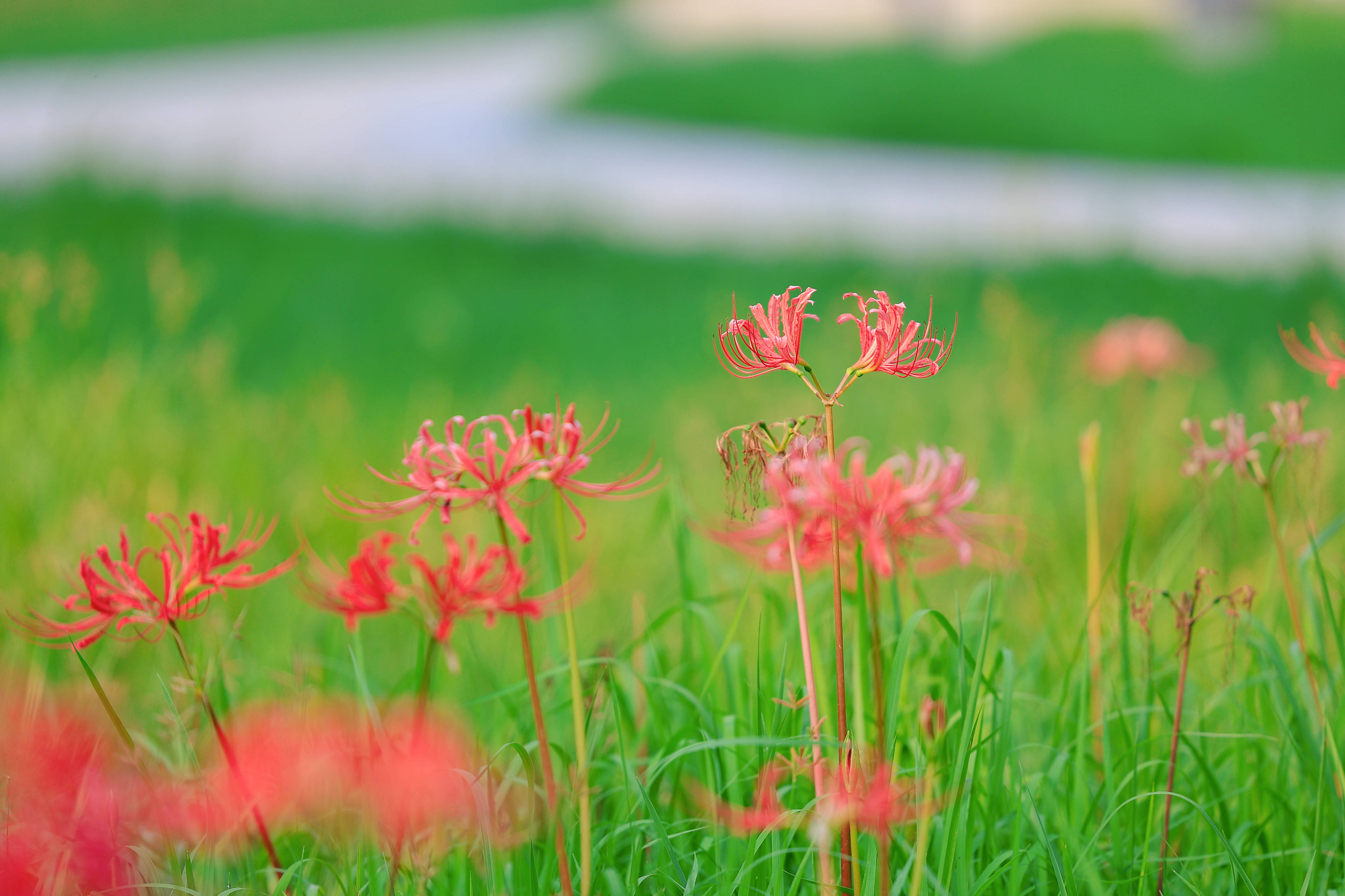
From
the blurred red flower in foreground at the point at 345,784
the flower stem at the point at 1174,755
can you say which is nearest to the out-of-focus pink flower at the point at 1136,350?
the flower stem at the point at 1174,755

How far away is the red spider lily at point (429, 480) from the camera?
0.93m

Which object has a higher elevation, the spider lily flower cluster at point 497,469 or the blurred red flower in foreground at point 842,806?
the spider lily flower cluster at point 497,469

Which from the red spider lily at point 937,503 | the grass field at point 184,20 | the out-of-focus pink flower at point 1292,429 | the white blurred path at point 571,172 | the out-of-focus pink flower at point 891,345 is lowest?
the red spider lily at point 937,503

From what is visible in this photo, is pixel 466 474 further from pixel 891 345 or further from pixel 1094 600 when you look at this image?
pixel 1094 600

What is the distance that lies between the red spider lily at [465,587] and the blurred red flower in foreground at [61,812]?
15.7 inches

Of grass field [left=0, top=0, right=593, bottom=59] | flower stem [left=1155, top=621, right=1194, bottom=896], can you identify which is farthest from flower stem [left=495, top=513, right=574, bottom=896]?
grass field [left=0, top=0, right=593, bottom=59]

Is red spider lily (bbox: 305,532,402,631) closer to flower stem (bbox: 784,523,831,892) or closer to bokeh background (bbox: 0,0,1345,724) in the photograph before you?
flower stem (bbox: 784,523,831,892)

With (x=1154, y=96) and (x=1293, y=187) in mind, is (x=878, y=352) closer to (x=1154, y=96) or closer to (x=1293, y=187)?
(x=1293, y=187)

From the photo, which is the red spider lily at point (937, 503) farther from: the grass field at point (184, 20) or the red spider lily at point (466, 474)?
the grass field at point (184, 20)

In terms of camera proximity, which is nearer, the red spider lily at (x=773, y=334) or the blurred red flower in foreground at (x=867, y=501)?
the blurred red flower in foreground at (x=867, y=501)

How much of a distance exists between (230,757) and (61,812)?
26cm

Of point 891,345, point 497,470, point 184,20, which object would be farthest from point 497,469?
point 184,20

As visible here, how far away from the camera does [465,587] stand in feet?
3.43

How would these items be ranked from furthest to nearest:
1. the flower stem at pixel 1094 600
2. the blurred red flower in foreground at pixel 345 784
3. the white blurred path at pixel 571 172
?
the white blurred path at pixel 571 172 < the flower stem at pixel 1094 600 < the blurred red flower in foreground at pixel 345 784
